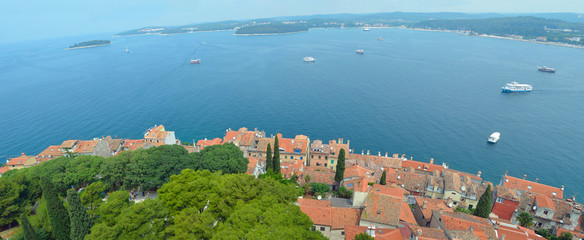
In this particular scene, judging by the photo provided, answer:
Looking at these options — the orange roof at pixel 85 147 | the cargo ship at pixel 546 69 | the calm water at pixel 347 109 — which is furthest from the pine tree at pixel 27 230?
the cargo ship at pixel 546 69

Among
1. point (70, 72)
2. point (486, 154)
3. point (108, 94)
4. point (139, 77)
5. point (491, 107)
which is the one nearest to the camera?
point (486, 154)

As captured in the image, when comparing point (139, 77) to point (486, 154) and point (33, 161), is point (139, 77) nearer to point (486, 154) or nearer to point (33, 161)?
point (33, 161)

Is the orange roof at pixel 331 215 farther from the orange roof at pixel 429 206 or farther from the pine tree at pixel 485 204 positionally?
the pine tree at pixel 485 204

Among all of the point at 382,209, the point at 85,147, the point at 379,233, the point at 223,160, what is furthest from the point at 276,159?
the point at 85,147

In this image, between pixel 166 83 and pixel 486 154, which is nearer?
pixel 486 154

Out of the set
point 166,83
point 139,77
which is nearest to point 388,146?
point 166,83

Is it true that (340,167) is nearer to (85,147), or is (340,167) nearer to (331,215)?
(331,215)

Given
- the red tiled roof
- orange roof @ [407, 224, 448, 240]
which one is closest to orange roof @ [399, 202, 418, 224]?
the red tiled roof

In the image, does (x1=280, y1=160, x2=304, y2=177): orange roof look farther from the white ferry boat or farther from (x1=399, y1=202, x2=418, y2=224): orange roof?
the white ferry boat
